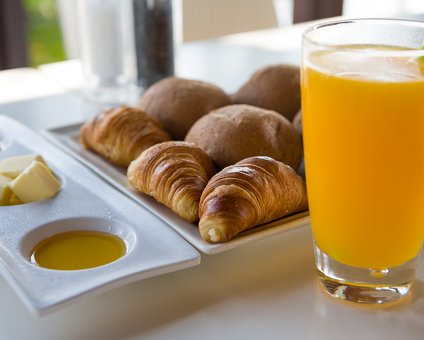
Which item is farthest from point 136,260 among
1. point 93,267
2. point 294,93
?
point 294,93

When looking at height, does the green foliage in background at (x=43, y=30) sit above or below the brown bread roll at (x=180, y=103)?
below

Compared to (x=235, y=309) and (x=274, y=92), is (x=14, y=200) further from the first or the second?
(x=274, y=92)

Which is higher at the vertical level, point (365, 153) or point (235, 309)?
point (365, 153)

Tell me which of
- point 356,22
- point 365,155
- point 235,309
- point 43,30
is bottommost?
point 43,30

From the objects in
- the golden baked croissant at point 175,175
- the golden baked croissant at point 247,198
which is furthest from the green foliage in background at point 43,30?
the golden baked croissant at point 247,198

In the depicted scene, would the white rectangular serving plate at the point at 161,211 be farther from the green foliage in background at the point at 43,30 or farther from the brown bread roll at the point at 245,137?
the green foliage in background at the point at 43,30

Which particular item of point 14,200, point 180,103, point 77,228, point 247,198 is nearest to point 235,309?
point 247,198

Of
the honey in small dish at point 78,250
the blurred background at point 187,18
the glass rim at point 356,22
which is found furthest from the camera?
the blurred background at point 187,18

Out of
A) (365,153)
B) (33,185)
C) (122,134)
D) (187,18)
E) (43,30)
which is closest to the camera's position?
(365,153)
